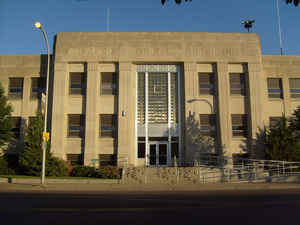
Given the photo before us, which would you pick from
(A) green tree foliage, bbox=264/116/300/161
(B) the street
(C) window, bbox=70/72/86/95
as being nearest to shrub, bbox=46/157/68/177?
(C) window, bbox=70/72/86/95

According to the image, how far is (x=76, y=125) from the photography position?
81.0 feet

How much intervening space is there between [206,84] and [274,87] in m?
7.07

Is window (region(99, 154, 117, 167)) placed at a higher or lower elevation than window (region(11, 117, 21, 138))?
lower

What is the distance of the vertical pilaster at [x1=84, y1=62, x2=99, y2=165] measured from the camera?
23.7 metres

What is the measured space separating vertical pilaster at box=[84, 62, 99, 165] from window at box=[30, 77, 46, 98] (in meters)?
5.11

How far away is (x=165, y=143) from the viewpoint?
24.5 metres

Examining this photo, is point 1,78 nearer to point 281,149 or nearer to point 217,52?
point 217,52

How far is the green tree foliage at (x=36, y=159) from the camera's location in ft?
67.2

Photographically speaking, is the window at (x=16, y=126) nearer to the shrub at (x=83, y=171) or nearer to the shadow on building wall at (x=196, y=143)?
the shrub at (x=83, y=171)

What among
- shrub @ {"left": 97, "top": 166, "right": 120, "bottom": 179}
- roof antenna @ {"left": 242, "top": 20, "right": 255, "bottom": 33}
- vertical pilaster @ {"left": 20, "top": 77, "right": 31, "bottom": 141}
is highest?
roof antenna @ {"left": 242, "top": 20, "right": 255, "bottom": 33}

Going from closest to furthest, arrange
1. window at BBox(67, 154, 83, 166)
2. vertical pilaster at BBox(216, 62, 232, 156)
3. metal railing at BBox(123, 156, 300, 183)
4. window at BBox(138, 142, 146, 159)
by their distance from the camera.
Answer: metal railing at BBox(123, 156, 300, 183)
vertical pilaster at BBox(216, 62, 232, 156)
window at BBox(67, 154, 83, 166)
window at BBox(138, 142, 146, 159)

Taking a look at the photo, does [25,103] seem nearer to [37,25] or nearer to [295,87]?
[37,25]

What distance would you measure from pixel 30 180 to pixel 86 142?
22.0ft

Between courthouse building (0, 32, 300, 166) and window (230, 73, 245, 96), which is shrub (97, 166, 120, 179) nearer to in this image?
courthouse building (0, 32, 300, 166)
